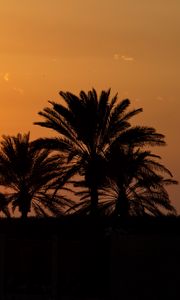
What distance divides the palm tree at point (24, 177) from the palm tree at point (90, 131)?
16.7 feet


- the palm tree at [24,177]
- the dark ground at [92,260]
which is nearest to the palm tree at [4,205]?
the palm tree at [24,177]

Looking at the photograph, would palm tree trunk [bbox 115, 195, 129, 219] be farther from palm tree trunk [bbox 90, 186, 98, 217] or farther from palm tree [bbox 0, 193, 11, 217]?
palm tree [bbox 0, 193, 11, 217]

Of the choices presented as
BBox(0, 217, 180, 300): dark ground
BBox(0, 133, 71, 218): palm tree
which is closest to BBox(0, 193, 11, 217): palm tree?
BBox(0, 133, 71, 218): palm tree

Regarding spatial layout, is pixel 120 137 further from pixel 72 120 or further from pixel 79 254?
pixel 79 254

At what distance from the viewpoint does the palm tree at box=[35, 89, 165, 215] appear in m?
37.6

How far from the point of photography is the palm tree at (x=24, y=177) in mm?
44344

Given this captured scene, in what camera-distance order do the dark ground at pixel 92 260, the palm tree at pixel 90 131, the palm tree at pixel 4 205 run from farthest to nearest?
the palm tree at pixel 4 205
the palm tree at pixel 90 131
the dark ground at pixel 92 260

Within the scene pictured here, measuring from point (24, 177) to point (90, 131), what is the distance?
849 centimetres

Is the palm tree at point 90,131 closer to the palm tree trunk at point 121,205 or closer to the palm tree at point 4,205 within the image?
the palm tree trunk at point 121,205

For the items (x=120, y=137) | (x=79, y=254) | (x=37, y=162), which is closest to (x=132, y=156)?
(x=120, y=137)

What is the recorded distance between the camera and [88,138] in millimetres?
37906

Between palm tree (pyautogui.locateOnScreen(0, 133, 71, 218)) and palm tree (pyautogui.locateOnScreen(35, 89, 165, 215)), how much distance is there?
16.7 feet

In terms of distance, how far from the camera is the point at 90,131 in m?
37.8

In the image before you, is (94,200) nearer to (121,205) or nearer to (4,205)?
(121,205)
